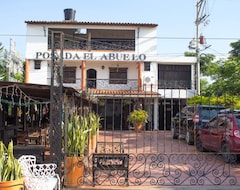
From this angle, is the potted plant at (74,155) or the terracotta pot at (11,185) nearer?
the terracotta pot at (11,185)

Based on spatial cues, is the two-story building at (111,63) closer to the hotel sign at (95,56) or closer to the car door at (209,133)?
the hotel sign at (95,56)

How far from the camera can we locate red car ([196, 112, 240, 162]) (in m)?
9.09

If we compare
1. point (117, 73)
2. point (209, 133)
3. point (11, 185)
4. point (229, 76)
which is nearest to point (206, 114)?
point (229, 76)

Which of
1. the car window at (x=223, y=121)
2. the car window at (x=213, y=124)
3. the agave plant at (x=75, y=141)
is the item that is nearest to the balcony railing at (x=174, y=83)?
the car window at (x=213, y=124)

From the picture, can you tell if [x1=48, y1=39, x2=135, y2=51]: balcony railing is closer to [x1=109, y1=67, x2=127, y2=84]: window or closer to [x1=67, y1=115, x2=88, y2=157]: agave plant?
[x1=109, y1=67, x2=127, y2=84]: window

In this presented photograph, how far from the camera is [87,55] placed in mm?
25656

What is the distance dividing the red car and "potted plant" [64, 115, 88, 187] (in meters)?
4.41

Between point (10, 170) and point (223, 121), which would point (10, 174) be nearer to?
point (10, 170)

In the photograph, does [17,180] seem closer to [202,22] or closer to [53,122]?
[53,122]

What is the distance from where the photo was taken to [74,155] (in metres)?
6.81

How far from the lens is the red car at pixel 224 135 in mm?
9086

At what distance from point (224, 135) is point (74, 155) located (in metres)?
4.87

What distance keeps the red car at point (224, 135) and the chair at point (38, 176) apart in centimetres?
526

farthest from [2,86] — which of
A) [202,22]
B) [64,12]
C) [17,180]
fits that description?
[64,12]
